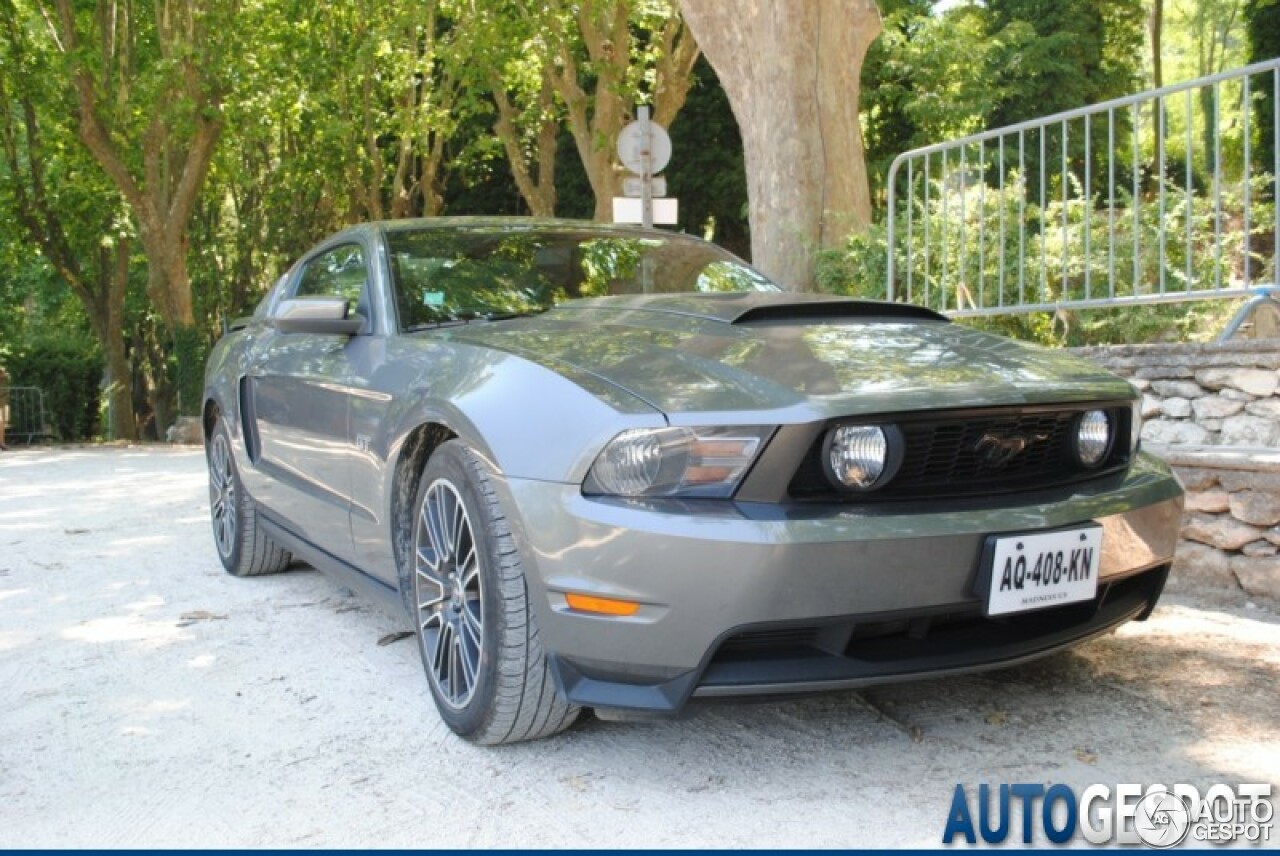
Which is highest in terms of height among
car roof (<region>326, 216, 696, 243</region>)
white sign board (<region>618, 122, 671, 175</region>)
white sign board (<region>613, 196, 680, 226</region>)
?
white sign board (<region>618, 122, 671, 175</region>)

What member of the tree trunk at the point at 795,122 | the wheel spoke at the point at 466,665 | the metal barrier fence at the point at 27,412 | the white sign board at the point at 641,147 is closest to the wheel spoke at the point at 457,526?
the wheel spoke at the point at 466,665

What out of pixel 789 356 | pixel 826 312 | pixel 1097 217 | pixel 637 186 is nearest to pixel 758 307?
pixel 826 312

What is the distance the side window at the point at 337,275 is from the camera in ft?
13.3

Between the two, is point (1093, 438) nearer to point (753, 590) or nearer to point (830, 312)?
point (830, 312)

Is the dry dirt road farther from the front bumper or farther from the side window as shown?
the side window

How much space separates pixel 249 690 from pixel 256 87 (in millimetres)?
15445

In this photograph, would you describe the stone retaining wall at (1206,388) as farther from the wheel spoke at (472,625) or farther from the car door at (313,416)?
the wheel spoke at (472,625)

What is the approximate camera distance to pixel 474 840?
2.46 meters

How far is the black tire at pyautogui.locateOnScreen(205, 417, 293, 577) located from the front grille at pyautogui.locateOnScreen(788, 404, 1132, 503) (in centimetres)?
299

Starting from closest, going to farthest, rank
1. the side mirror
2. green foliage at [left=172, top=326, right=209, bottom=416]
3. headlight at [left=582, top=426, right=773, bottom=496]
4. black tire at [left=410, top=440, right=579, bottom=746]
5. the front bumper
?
the front bumper
headlight at [left=582, top=426, right=773, bottom=496]
black tire at [left=410, top=440, right=579, bottom=746]
the side mirror
green foliage at [left=172, top=326, right=209, bottom=416]

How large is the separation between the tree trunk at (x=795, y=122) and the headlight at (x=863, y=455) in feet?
16.4

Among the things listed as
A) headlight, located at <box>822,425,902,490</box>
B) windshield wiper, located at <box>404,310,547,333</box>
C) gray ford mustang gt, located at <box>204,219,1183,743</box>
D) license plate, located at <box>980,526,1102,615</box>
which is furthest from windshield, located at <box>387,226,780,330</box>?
license plate, located at <box>980,526,1102,615</box>

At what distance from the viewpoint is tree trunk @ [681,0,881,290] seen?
7590mm
